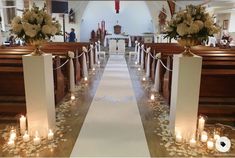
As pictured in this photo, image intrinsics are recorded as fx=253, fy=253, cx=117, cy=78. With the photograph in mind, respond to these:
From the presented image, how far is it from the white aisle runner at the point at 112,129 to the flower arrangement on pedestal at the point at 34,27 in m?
1.46

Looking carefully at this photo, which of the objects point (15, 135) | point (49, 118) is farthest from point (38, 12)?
point (15, 135)

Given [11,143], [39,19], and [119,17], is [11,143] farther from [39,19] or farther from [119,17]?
[119,17]

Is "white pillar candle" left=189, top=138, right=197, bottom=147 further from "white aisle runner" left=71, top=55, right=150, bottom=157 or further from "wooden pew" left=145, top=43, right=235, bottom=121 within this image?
"wooden pew" left=145, top=43, right=235, bottom=121

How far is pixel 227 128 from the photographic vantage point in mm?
4117

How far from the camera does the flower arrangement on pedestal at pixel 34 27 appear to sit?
355cm

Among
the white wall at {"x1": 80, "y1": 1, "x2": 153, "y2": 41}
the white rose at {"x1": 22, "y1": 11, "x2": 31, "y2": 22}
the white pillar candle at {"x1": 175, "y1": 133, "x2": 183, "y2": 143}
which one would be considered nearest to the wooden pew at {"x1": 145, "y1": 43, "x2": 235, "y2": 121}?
the white pillar candle at {"x1": 175, "y1": 133, "x2": 183, "y2": 143}

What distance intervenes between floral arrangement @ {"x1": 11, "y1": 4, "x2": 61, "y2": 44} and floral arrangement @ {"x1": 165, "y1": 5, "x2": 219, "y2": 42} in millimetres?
1844

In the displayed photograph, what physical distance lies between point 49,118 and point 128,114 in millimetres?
1523

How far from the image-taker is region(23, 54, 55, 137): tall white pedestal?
3.51 meters

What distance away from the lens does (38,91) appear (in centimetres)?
359

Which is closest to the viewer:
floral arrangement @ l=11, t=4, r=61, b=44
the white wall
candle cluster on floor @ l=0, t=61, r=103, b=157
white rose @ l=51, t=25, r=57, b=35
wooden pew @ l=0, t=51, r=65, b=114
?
candle cluster on floor @ l=0, t=61, r=103, b=157

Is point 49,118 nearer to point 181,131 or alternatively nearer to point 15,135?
point 15,135

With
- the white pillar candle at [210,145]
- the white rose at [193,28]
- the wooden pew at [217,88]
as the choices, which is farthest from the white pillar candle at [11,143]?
the wooden pew at [217,88]

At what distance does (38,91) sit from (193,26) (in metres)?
2.33
